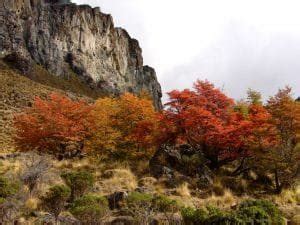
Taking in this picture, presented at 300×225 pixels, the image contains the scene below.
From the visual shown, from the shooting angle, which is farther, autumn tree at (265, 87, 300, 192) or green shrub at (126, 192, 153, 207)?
autumn tree at (265, 87, 300, 192)

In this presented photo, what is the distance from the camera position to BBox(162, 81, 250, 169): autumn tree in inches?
1046

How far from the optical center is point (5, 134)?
6431cm

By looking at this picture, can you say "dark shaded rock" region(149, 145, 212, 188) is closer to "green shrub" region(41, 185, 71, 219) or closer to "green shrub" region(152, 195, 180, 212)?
"green shrub" region(152, 195, 180, 212)

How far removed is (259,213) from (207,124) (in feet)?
38.0

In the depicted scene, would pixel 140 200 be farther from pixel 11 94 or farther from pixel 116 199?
pixel 11 94

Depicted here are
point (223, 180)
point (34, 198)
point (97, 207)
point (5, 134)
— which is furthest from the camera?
point (5, 134)

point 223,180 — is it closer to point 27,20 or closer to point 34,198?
point 34,198

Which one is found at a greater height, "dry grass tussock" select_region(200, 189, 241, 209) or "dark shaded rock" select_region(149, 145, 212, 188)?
"dark shaded rock" select_region(149, 145, 212, 188)

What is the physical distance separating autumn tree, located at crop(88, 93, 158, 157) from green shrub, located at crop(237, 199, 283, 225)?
13.4m

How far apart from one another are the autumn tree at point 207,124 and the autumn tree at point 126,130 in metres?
2.42

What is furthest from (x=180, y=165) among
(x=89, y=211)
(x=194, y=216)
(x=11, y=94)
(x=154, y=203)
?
(x=11, y=94)

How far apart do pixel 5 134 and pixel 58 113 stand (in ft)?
114

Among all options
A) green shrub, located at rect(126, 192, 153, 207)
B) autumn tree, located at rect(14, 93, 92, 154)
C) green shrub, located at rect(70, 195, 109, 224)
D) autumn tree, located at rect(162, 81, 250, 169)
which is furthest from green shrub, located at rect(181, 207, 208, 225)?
autumn tree, located at rect(14, 93, 92, 154)

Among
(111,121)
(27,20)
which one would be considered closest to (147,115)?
(111,121)
